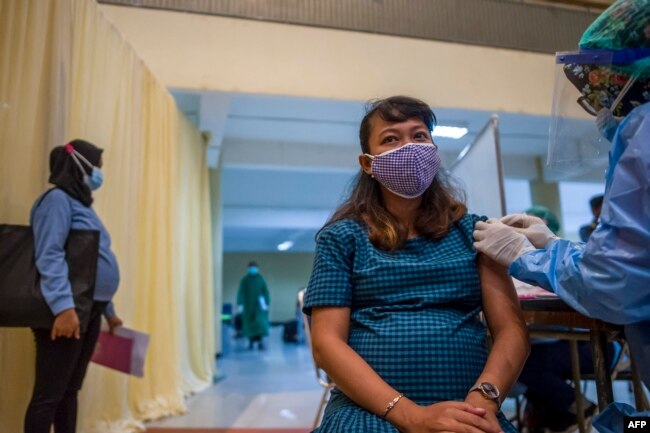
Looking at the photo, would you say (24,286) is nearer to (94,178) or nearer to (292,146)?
(94,178)

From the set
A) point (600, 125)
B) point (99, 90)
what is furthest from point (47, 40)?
point (600, 125)

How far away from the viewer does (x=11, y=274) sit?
4.65 feet

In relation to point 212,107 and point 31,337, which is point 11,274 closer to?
point 31,337

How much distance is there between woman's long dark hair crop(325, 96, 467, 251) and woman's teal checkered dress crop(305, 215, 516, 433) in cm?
3

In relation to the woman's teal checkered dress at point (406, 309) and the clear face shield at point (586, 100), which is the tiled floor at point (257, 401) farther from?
the clear face shield at point (586, 100)

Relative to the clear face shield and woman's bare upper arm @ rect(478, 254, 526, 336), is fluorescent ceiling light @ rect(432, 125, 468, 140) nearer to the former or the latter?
the clear face shield

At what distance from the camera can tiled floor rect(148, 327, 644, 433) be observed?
2.54 meters

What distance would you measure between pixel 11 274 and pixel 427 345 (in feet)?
4.44

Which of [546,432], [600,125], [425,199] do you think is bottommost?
[546,432]

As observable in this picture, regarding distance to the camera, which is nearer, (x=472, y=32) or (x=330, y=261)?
(x=330, y=261)

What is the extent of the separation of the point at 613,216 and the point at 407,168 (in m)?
0.44

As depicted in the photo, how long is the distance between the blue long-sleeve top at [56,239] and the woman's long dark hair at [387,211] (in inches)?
39.3

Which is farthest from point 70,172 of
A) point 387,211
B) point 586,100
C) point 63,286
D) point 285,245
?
point 285,245

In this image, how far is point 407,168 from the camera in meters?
1.03
